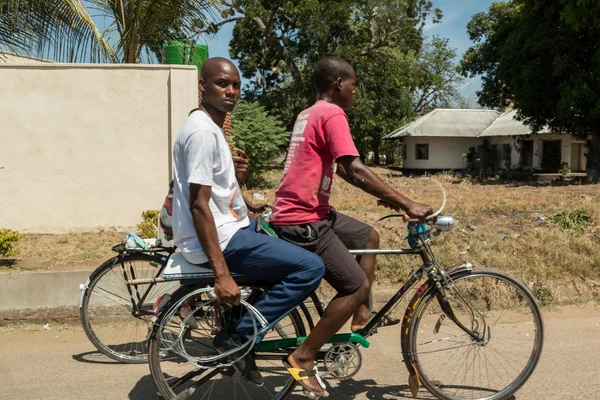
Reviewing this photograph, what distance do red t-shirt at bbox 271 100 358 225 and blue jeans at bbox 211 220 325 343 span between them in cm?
24

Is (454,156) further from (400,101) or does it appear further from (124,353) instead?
(124,353)

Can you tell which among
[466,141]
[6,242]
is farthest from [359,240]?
[466,141]

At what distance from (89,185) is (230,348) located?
5.72m

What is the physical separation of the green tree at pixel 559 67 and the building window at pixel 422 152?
1440 centimetres

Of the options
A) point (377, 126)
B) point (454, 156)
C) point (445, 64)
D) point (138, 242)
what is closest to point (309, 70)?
point (377, 126)

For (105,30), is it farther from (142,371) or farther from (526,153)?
(526,153)

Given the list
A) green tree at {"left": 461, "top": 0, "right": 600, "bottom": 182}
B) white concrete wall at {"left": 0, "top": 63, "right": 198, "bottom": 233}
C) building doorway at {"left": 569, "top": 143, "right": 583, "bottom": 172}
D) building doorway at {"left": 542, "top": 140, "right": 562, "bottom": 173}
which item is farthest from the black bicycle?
building doorway at {"left": 569, "top": 143, "right": 583, "bottom": 172}

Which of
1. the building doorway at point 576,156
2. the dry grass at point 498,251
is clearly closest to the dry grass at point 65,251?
the dry grass at point 498,251

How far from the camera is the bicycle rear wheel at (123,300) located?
4531 millimetres

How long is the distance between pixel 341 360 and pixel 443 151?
1504 inches

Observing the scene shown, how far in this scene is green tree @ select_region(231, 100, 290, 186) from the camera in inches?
684

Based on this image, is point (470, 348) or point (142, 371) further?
point (142, 371)

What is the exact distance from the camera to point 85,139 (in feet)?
27.4

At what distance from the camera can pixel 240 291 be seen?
3283 mm
